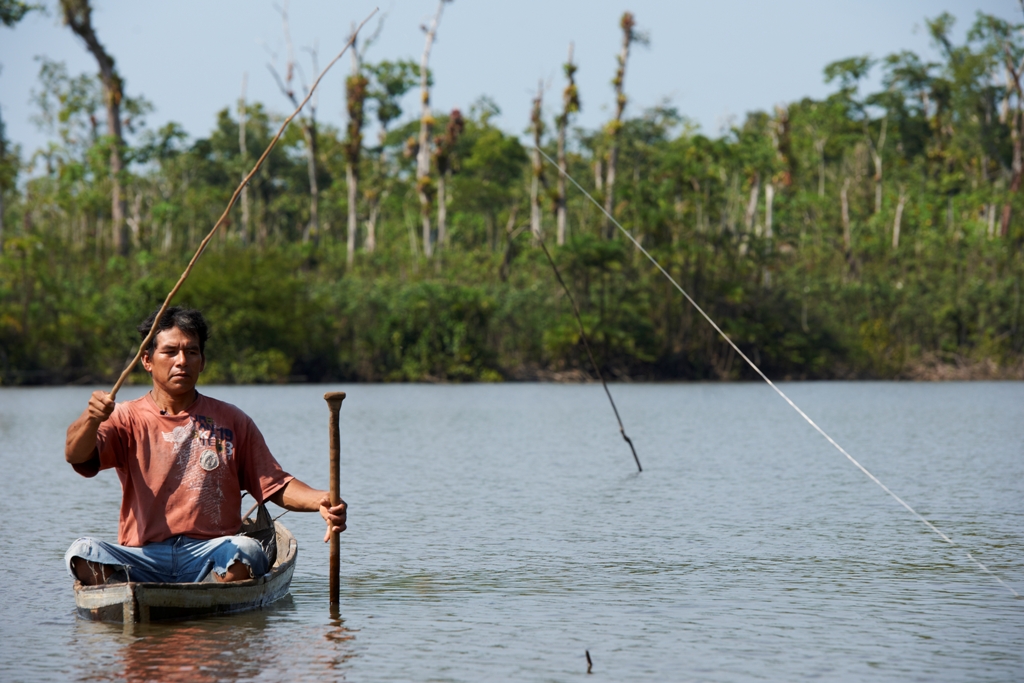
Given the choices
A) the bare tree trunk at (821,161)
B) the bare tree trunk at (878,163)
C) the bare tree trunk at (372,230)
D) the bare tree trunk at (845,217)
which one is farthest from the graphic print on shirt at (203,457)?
the bare tree trunk at (821,161)

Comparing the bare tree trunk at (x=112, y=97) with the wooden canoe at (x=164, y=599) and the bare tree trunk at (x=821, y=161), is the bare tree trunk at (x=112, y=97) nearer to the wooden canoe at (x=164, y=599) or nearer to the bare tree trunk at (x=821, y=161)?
the bare tree trunk at (x=821, y=161)

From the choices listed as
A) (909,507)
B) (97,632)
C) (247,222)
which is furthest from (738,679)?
(247,222)

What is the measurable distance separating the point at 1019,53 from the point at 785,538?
48928mm

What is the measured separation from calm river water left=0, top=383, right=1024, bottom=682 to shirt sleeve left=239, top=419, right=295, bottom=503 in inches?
28.2

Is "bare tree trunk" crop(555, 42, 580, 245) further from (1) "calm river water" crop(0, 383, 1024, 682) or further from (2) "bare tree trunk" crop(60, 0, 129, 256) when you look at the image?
(1) "calm river water" crop(0, 383, 1024, 682)

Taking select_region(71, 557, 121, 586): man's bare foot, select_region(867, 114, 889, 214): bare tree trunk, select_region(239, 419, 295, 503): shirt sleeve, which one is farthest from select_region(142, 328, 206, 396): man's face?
select_region(867, 114, 889, 214): bare tree trunk

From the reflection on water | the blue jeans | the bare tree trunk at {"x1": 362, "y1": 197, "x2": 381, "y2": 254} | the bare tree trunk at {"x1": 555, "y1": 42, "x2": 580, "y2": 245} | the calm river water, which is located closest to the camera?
the reflection on water

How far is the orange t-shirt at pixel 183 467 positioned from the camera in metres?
6.24

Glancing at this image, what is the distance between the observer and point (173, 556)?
21.1 feet

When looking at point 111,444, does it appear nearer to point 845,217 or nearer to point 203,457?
point 203,457

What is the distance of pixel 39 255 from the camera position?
36.3m

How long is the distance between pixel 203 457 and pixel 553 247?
34.9 meters

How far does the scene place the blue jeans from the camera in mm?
6312

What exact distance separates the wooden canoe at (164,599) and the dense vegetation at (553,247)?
28.5 m
